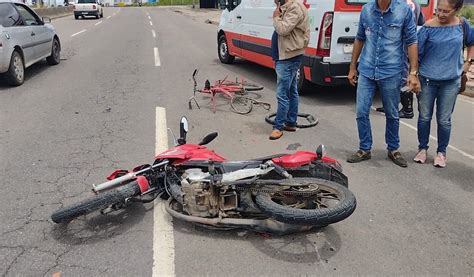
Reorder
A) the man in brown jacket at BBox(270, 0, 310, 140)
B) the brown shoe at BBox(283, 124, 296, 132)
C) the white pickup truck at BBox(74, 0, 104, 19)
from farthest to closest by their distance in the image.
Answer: the white pickup truck at BBox(74, 0, 104, 19) < the brown shoe at BBox(283, 124, 296, 132) < the man in brown jacket at BBox(270, 0, 310, 140)

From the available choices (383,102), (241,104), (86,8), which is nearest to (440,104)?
(383,102)

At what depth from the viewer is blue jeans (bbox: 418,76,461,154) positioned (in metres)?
4.57

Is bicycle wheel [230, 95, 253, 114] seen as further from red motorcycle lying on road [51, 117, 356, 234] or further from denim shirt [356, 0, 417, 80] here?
red motorcycle lying on road [51, 117, 356, 234]

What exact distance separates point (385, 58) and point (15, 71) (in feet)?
23.1

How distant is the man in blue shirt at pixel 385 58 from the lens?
14.4 feet

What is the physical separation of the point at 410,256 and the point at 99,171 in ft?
10.0

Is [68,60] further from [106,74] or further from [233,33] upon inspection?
[233,33]

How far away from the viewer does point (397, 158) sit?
4828 millimetres

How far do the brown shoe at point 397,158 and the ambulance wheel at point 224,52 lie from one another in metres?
7.03

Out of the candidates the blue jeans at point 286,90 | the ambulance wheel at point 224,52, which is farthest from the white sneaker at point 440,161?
the ambulance wheel at point 224,52

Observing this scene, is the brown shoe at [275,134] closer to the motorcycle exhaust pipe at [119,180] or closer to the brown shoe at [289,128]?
the brown shoe at [289,128]

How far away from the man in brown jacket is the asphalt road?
0.36 meters

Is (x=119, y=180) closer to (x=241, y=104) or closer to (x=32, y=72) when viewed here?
(x=241, y=104)

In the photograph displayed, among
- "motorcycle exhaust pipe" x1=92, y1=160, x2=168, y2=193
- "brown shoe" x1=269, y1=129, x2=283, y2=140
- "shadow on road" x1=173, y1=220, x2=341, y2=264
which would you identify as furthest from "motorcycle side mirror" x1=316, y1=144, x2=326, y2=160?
"brown shoe" x1=269, y1=129, x2=283, y2=140
